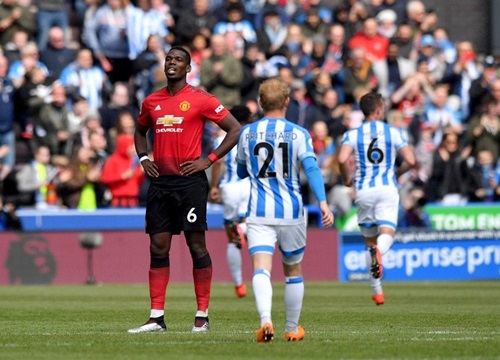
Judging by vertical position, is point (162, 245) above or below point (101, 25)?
below

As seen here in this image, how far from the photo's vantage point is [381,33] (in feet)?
93.5

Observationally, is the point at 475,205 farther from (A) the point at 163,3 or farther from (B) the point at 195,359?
(B) the point at 195,359

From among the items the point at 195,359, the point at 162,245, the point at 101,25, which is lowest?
the point at 195,359

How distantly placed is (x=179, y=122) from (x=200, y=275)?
1407 mm

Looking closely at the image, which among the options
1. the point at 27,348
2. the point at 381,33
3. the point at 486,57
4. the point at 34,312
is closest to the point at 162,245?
the point at 27,348

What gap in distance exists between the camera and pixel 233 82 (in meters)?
24.6

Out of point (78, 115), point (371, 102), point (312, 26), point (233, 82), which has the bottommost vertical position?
point (371, 102)

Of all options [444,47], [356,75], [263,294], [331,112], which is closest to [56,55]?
[331,112]

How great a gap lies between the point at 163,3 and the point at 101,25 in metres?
1.81

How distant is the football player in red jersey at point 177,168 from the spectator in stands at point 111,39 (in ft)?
43.8

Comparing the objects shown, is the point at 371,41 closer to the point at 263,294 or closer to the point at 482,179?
the point at 482,179

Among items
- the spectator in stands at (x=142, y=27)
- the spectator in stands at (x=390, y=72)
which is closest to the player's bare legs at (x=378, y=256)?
the spectator in stands at (x=142, y=27)

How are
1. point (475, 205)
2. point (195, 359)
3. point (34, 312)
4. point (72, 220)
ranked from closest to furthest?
point (195, 359)
point (34, 312)
point (72, 220)
point (475, 205)

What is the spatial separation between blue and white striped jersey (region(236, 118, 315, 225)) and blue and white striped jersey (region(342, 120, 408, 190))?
5572 millimetres
